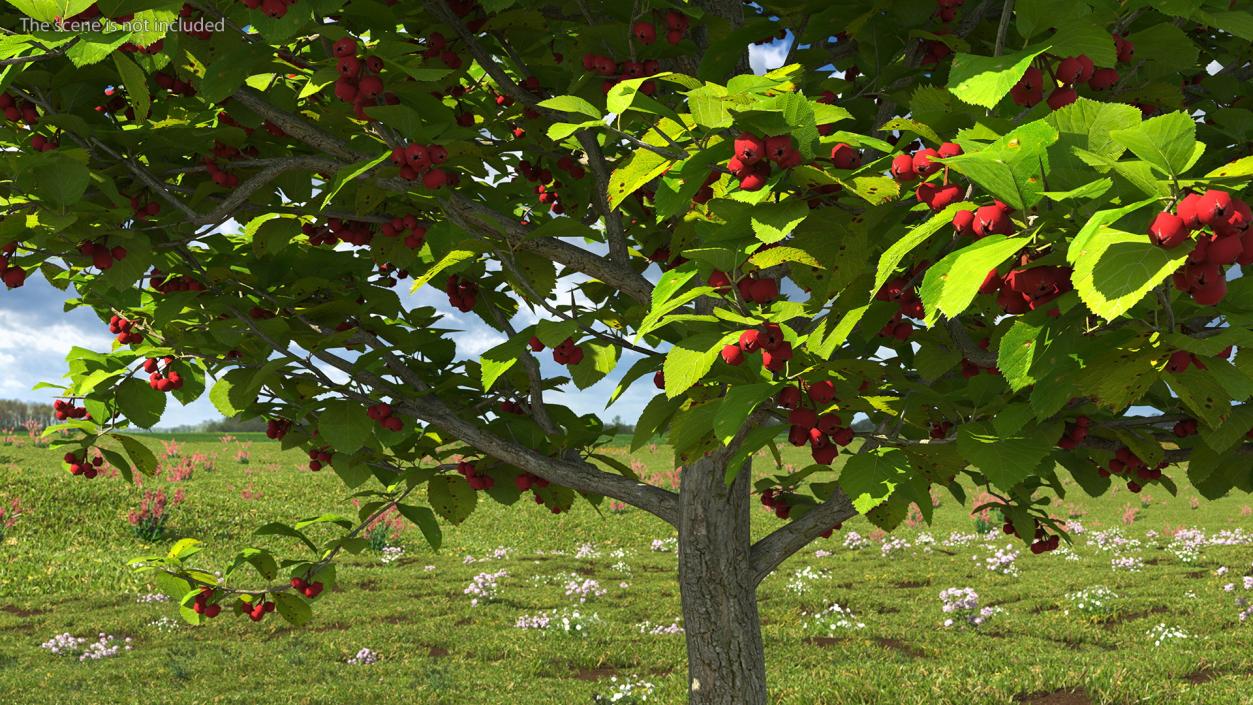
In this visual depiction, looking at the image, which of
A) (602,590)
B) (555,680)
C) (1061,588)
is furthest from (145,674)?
(1061,588)

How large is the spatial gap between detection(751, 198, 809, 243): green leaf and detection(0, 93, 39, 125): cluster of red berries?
3242mm

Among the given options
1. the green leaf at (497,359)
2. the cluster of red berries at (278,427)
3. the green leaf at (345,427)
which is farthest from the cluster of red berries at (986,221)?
the cluster of red berries at (278,427)

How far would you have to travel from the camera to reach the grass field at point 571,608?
9.19 metres

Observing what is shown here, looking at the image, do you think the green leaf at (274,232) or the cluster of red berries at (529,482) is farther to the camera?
the cluster of red berries at (529,482)

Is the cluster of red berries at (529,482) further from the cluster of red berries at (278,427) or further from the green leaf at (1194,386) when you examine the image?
the green leaf at (1194,386)

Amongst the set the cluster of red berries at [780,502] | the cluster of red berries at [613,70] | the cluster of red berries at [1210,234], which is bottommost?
the cluster of red berries at [780,502]

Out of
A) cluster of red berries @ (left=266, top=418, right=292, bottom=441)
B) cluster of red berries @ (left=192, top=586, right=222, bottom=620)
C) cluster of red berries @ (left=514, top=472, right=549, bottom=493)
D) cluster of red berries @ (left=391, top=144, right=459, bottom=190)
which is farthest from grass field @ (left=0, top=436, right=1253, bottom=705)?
cluster of red berries @ (left=391, top=144, right=459, bottom=190)

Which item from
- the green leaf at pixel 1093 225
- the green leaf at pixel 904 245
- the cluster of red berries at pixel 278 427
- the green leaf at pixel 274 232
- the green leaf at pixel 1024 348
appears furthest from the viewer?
the cluster of red berries at pixel 278 427

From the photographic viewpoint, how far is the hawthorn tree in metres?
2.19

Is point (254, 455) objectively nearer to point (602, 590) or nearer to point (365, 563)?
point (365, 563)

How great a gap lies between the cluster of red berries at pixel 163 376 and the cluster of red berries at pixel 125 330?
336mm

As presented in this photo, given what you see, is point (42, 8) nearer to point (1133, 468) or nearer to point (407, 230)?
point (407, 230)

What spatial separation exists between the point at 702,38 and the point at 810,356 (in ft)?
8.65

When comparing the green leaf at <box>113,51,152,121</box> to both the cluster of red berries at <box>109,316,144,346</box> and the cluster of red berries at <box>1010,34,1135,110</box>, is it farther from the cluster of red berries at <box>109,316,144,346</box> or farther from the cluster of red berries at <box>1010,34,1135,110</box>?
the cluster of red berries at <box>1010,34,1135,110</box>
